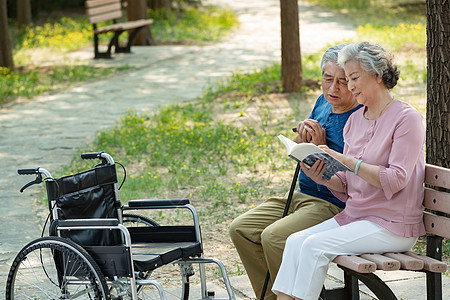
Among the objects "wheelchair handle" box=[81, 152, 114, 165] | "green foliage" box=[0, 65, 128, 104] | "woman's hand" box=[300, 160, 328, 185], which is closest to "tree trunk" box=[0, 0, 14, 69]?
"green foliage" box=[0, 65, 128, 104]

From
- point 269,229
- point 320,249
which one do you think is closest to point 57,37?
point 269,229

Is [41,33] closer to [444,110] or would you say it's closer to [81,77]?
[81,77]

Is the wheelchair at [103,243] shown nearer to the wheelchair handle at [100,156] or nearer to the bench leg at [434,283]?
the wheelchair handle at [100,156]

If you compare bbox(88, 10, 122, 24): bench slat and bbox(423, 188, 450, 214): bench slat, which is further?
bbox(88, 10, 122, 24): bench slat

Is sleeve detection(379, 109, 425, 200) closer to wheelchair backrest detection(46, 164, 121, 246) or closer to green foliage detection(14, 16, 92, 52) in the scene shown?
wheelchair backrest detection(46, 164, 121, 246)

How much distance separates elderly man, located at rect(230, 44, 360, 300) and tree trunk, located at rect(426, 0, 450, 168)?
3.83ft

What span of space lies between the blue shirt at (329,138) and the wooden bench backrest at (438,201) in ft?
1.65

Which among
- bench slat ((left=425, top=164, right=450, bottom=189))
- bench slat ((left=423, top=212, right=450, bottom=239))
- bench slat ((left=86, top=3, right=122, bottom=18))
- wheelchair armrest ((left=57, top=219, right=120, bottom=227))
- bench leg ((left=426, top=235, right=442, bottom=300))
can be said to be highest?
bench slat ((left=86, top=3, right=122, bottom=18))

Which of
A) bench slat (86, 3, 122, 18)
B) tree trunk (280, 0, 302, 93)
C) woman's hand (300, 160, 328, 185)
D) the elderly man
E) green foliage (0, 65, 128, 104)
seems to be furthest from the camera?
bench slat (86, 3, 122, 18)

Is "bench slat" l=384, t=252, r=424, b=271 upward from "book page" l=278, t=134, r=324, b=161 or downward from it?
downward

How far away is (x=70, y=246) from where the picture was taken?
130 inches

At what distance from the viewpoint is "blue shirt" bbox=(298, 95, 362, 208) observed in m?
3.74

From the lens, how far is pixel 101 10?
15.0 m

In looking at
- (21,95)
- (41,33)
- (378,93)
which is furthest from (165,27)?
(378,93)
